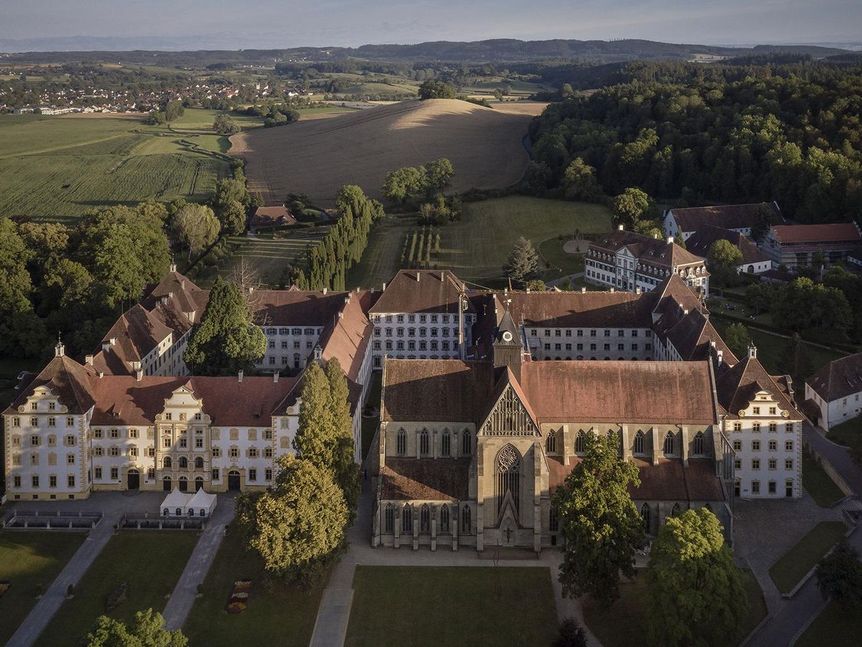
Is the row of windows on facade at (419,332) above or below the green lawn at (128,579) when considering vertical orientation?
above

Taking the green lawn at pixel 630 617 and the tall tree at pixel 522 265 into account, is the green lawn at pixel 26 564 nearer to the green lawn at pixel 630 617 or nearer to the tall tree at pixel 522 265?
the green lawn at pixel 630 617

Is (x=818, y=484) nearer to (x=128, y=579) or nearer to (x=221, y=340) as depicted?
(x=128, y=579)

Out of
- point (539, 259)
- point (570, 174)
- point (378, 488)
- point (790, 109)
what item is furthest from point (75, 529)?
point (790, 109)

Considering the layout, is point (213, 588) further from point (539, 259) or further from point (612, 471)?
point (539, 259)

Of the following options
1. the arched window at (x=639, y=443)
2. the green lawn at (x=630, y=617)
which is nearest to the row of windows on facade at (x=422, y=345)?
the arched window at (x=639, y=443)

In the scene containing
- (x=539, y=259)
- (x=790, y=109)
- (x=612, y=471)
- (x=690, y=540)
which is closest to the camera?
(x=690, y=540)

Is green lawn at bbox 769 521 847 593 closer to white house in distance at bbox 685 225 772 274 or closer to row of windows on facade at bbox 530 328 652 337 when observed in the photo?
row of windows on facade at bbox 530 328 652 337

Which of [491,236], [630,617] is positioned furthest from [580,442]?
[491,236]
